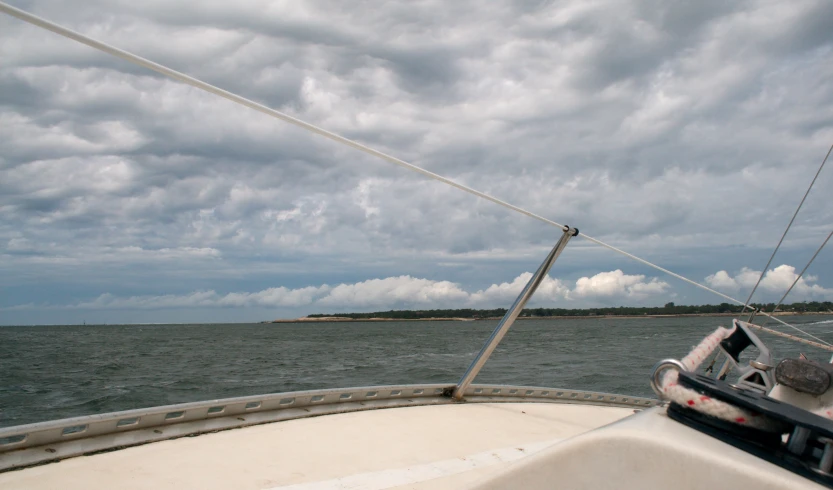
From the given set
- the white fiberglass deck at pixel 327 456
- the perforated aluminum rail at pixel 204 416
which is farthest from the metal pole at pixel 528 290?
the white fiberglass deck at pixel 327 456

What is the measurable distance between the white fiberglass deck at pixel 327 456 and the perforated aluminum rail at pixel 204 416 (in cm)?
11

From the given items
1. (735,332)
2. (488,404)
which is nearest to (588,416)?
(488,404)

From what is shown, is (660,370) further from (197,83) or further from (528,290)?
(528,290)

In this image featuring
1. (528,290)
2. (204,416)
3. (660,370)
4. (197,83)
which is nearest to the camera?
(660,370)

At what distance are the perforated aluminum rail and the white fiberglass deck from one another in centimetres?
11

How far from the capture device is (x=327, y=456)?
305 centimetres

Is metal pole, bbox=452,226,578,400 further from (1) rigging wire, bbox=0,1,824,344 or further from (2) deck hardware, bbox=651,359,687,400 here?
(2) deck hardware, bbox=651,359,687,400

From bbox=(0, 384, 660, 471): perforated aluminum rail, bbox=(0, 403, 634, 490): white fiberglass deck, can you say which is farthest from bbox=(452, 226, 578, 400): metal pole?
bbox=(0, 403, 634, 490): white fiberglass deck

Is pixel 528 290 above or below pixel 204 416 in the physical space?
above

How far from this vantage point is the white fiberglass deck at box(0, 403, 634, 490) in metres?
2.60

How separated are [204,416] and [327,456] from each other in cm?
97

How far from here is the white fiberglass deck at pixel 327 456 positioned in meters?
2.60

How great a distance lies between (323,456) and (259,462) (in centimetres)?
34

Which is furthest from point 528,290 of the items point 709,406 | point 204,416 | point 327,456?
point 709,406
